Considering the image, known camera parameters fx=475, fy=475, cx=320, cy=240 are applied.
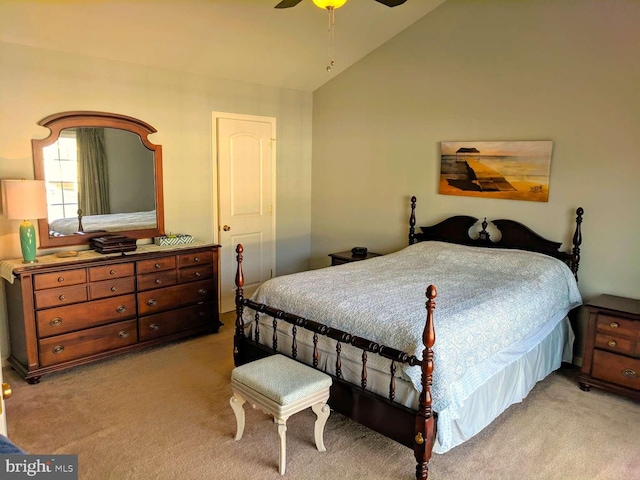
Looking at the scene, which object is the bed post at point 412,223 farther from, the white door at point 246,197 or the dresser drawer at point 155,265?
the dresser drawer at point 155,265

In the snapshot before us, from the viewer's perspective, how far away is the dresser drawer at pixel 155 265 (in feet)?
13.4

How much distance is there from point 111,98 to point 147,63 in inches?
18.8

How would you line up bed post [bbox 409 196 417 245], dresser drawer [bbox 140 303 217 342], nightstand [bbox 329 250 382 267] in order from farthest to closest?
nightstand [bbox 329 250 382 267], bed post [bbox 409 196 417 245], dresser drawer [bbox 140 303 217 342]

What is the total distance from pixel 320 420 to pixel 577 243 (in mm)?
2650

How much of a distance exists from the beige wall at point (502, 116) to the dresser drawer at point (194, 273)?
1.84 metres

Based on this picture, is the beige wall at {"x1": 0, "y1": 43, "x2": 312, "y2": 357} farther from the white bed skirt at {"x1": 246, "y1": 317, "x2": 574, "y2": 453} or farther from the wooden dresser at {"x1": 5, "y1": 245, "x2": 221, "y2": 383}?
the white bed skirt at {"x1": 246, "y1": 317, "x2": 574, "y2": 453}

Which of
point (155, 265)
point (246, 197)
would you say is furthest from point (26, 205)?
point (246, 197)

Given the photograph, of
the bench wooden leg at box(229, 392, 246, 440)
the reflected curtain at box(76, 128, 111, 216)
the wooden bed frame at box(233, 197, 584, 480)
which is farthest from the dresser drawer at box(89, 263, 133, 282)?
the bench wooden leg at box(229, 392, 246, 440)

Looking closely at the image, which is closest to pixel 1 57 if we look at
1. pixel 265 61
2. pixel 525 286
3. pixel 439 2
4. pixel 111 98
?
pixel 111 98

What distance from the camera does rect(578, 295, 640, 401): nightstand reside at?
3.37 metres

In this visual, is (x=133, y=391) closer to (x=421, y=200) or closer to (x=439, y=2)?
(x=421, y=200)

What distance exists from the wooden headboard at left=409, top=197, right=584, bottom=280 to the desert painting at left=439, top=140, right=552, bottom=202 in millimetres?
263

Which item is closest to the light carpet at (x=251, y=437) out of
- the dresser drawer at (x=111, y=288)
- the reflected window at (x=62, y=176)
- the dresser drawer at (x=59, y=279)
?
the dresser drawer at (x=111, y=288)

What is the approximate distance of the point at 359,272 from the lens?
3852 millimetres
